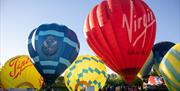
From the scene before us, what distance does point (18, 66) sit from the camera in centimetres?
2025

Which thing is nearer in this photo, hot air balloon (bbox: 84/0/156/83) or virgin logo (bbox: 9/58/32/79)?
hot air balloon (bbox: 84/0/156/83)

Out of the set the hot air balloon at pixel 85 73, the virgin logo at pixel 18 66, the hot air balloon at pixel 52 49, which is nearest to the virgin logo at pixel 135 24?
the hot air balloon at pixel 52 49

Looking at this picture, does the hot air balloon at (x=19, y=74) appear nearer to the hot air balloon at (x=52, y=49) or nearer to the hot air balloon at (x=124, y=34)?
the hot air balloon at (x=52, y=49)

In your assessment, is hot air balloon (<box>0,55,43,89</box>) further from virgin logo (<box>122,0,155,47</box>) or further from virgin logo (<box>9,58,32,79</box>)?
virgin logo (<box>122,0,155,47</box>)

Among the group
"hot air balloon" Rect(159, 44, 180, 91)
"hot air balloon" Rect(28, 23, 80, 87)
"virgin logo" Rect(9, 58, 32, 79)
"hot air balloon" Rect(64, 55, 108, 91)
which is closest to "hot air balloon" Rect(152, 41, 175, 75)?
"hot air balloon" Rect(64, 55, 108, 91)

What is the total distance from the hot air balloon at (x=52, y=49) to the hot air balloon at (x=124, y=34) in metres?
3.22

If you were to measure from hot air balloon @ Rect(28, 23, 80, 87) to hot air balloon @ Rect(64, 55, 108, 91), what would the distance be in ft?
4.85

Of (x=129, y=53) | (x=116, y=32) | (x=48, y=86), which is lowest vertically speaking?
(x=48, y=86)

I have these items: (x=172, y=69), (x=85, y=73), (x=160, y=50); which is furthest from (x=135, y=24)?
(x=160, y=50)

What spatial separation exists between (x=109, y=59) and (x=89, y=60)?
19.5 ft

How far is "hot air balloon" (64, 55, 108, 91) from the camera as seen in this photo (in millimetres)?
19344

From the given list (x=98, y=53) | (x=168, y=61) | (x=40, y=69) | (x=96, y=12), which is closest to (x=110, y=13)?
(x=96, y=12)

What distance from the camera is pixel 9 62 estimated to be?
2073 centimetres

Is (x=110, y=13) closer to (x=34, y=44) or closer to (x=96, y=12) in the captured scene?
(x=96, y=12)
